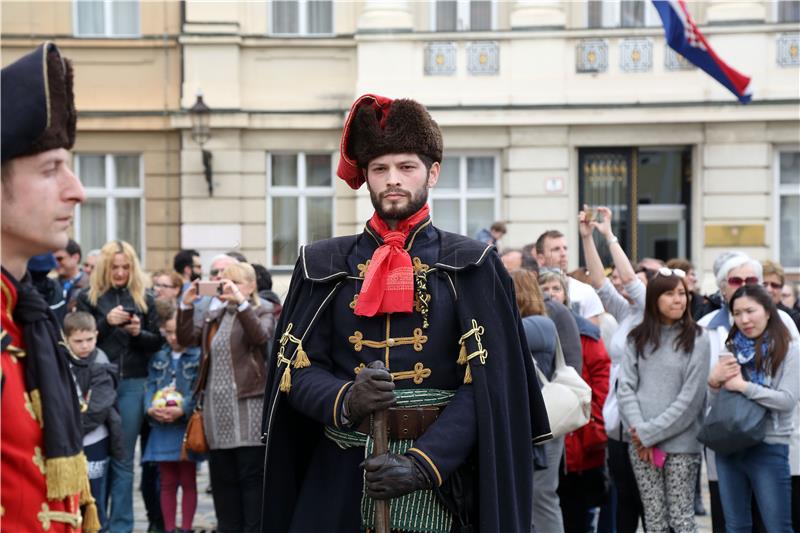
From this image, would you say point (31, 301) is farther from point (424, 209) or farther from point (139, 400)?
point (139, 400)

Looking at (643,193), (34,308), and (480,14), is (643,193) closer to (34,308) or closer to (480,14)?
(480,14)

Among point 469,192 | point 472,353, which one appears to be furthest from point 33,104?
point 469,192

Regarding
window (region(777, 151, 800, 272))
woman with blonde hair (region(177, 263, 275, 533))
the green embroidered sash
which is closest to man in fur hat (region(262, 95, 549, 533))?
the green embroidered sash

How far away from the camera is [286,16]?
1891 centimetres

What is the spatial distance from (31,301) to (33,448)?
0.35m

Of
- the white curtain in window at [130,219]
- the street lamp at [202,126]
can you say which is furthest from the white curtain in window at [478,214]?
the white curtain in window at [130,219]

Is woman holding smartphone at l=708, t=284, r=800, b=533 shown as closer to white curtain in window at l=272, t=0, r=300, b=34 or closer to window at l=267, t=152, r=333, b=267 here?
window at l=267, t=152, r=333, b=267

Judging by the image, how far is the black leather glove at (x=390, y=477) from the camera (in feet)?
13.1

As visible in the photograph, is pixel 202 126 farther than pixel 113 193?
No

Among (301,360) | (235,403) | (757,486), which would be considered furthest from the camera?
(235,403)

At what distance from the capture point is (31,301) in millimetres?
2980

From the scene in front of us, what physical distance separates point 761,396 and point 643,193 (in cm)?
1248

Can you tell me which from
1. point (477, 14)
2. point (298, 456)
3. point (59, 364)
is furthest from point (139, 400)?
point (477, 14)

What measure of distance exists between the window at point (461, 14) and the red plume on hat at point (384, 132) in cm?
1439
